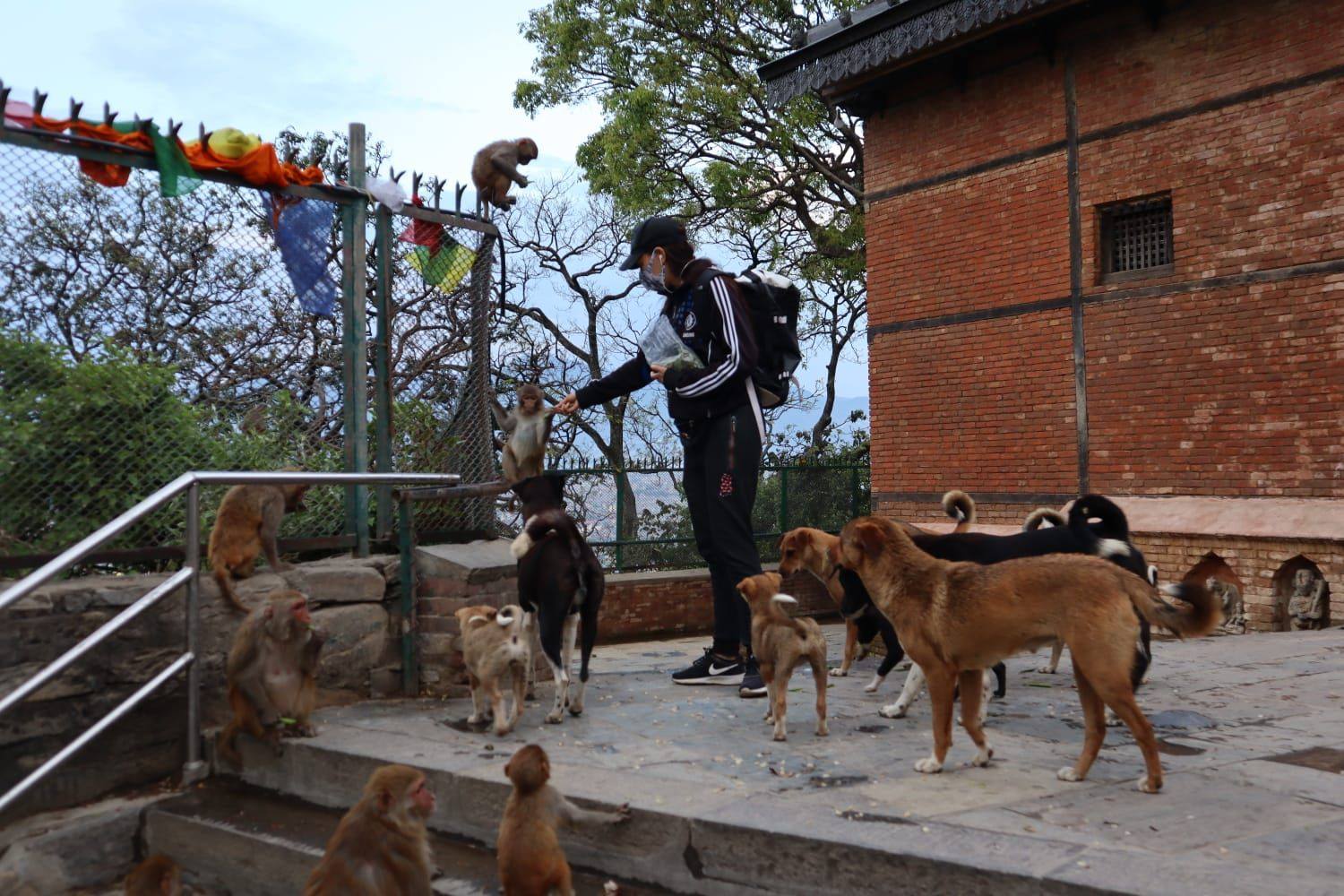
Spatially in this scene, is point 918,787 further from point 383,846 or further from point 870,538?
point 383,846

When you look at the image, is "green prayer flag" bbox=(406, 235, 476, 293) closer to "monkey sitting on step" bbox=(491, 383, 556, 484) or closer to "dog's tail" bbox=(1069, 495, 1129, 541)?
"monkey sitting on step" bbox=(491, 383, 556, 484)

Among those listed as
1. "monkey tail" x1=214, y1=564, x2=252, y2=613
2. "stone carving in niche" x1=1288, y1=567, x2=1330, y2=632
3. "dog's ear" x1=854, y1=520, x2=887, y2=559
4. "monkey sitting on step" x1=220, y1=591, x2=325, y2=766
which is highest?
"dog's ear" x1=854, y1=520, x2=887, y2=559

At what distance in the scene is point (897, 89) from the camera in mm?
13688

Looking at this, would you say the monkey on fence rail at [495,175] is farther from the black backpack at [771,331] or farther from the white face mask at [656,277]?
the black backpack at [771,331]

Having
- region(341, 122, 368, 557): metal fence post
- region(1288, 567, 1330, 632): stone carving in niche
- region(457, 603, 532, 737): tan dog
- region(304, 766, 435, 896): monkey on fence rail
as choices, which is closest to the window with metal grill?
region(1288, 567, 1330, 632): stone carving in niche

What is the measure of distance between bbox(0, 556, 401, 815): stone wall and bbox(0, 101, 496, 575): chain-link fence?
0.24 m

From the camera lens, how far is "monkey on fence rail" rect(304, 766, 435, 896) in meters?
3.52

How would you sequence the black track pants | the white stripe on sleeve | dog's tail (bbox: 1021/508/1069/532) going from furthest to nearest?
1. dog's tail (bbox: 1021/508/1069/532)
2. the black track pants
3. the white stripe on sleeve

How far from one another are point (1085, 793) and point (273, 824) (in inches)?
129

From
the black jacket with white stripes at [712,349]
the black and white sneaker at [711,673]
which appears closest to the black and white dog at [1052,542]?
the black and white sneaker at [711,673]

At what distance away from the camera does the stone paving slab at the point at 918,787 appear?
10.2ft

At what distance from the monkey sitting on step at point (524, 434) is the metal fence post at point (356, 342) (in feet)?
2.55

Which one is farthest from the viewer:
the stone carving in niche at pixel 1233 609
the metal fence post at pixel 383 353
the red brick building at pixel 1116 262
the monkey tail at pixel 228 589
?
the stone carving in niche at pixel 1233 609

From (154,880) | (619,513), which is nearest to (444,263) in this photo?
(154,880)
